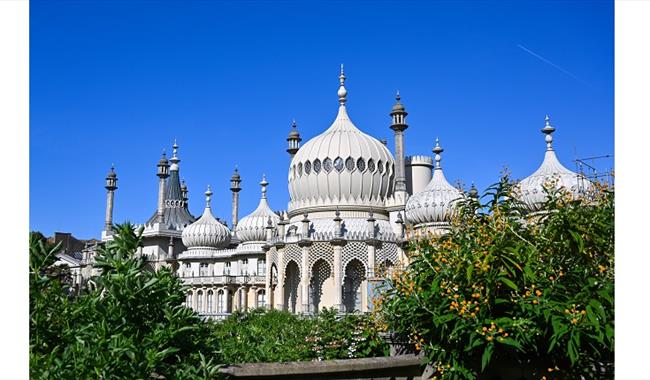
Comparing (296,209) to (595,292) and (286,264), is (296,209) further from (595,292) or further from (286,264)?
(595,292)

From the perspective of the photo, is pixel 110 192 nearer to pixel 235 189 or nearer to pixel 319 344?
pixel 235 189

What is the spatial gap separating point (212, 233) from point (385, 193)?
1285 cm

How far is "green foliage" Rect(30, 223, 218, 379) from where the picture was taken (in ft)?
14.2

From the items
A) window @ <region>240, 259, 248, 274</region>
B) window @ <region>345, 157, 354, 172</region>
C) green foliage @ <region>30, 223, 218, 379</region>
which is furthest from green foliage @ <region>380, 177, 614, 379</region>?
window @ <region>240, 259, 248, 274</region>

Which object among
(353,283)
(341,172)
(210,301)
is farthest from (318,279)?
(210,301)

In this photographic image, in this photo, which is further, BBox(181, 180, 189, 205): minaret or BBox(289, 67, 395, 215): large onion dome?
BBox(181, 180, 189, 205): minaret

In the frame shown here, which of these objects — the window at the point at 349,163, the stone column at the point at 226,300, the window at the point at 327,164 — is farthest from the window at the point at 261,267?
the window at the point at 349,163

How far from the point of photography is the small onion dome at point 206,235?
36.8m

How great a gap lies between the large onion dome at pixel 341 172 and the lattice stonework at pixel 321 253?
89.9 inches

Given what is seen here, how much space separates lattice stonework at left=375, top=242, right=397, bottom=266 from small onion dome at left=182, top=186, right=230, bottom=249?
14.2 metres

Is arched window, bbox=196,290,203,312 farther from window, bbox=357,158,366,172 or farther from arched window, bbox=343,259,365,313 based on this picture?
window, bbox=357,158,366,172

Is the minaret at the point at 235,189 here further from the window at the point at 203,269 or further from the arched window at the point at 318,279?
the arched window at the point at 318,279
